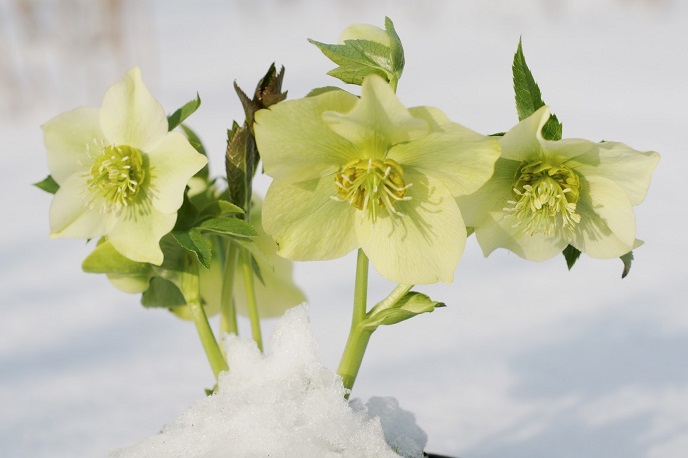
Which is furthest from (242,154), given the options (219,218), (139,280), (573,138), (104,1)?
(104,1)

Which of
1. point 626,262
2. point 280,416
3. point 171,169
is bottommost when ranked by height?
point 280,416

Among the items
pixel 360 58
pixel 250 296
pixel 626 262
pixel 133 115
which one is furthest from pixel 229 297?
pixel 626 262

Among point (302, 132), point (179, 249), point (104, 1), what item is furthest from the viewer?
point (104, 1)

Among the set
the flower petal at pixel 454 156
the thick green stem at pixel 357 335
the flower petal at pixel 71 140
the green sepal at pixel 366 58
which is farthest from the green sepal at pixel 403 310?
the flower petal at pixel 71 140

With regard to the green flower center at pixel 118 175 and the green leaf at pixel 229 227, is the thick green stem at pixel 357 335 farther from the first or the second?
the green flower center at pixel 118 175

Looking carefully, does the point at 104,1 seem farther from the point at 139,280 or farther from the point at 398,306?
the point at 398,306

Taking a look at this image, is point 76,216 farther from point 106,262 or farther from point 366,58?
point 366,58

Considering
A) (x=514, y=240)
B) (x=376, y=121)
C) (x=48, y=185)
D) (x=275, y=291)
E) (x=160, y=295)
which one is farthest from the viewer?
(x=275, y=291)
